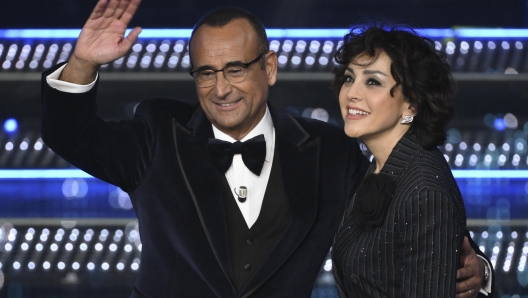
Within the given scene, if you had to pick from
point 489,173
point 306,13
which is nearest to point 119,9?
point 306,13

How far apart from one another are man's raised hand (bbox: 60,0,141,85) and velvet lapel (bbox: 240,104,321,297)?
45 cm

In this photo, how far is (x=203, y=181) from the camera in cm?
192

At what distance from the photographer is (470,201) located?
289 cm

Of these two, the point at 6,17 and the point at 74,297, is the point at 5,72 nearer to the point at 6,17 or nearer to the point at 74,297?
the point at 6,17

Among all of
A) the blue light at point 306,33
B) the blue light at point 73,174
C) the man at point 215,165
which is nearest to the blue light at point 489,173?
the blue light at point 73,174

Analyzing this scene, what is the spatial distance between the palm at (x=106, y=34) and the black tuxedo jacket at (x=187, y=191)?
0.26 feet

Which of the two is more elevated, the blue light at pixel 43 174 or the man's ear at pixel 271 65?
the man's ear at pixel 271 65

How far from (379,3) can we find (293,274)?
1.30 meters

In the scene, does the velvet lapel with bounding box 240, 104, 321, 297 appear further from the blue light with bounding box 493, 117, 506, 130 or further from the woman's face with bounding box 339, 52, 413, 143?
the blue light with bounding box 493, 117, 506, 130

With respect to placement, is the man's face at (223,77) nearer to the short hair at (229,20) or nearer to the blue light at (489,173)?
the short hair at (229,20)

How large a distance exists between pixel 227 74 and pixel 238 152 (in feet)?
0.58

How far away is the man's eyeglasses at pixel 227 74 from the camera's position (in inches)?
77.2

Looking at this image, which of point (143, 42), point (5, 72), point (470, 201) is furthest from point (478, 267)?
point (5, 72)

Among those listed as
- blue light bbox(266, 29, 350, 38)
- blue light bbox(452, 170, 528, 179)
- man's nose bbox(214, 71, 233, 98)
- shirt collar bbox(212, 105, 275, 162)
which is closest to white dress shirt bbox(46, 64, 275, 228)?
shirt collar bbox(212, 105, 275, 162)
